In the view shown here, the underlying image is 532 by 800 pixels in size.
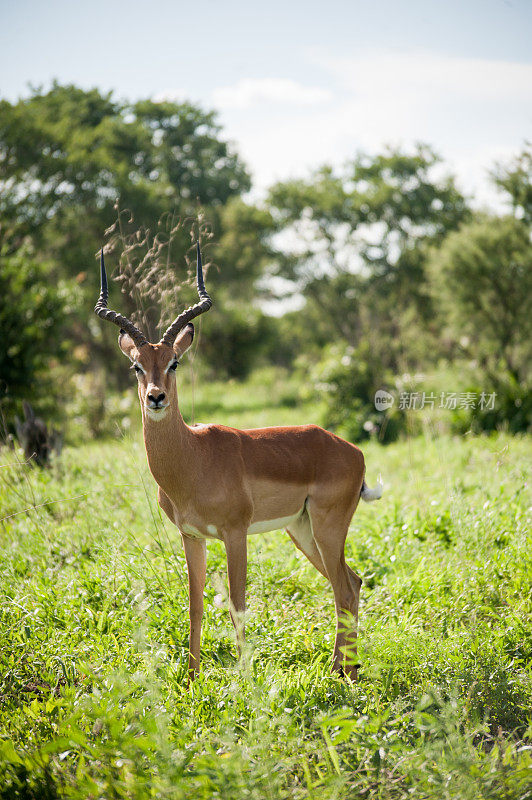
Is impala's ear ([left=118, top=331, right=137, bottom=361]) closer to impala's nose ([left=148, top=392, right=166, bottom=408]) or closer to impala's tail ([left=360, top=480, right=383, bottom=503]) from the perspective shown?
impala's nose ([left=148, top=392, right=166, bottom=408])

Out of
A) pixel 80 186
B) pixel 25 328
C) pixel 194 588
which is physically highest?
pixel 80 186

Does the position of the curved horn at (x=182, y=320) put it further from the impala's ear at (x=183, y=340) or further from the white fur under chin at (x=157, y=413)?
the white fur under chin at (x=157, y=413)

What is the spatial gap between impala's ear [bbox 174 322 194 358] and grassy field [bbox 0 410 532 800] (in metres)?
1.23

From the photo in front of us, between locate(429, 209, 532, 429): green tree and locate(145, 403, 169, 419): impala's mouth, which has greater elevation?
locate(429, 209, 532, 429): green tree

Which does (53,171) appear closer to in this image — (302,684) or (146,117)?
(146,117)

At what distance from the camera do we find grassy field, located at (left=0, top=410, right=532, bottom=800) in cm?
247

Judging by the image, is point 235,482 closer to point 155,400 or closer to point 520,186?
point 155,400

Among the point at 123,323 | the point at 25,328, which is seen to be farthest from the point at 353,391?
the point at 123,323

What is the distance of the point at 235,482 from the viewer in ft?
11.0

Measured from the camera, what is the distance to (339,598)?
3.61 m

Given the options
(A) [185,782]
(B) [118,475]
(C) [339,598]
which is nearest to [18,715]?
(A) [185,782]

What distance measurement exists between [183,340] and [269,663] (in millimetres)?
1775
